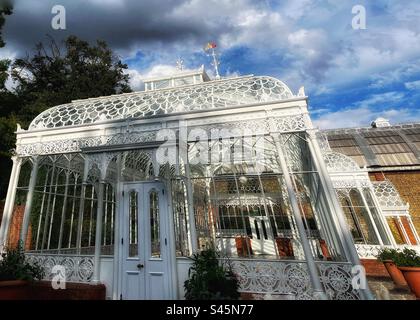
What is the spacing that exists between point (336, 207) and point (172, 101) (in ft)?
15.1

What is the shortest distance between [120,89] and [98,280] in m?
18.1

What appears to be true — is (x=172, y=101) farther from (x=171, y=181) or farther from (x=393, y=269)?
(x=393, y=269)

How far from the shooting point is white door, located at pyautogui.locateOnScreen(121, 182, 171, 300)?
4484mm

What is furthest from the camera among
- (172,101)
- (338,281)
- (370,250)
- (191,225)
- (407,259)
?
(370,250)

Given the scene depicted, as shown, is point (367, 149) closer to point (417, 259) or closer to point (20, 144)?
point (417, 259)

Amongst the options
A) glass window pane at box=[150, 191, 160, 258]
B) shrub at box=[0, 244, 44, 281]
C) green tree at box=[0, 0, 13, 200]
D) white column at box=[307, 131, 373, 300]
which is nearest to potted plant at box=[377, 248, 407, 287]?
white column at box=[307, 131, 373, 300]

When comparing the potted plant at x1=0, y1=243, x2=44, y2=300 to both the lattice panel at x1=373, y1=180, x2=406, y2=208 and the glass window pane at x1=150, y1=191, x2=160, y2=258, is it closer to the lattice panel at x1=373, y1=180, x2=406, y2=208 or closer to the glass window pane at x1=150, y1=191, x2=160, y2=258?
the glass window pane at x1=150, y1=191, x2=160, y2=258

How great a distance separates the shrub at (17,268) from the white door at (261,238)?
693 centimetres

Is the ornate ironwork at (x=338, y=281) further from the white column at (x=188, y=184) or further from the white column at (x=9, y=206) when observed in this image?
the white column at (x=9, y=206)

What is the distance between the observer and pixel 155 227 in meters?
4.89

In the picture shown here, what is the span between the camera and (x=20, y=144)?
6.00 meters

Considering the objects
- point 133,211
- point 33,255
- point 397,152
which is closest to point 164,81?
point 133,211

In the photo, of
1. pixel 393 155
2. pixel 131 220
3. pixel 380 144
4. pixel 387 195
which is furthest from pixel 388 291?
pixel 380 144

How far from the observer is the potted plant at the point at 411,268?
469 cm
